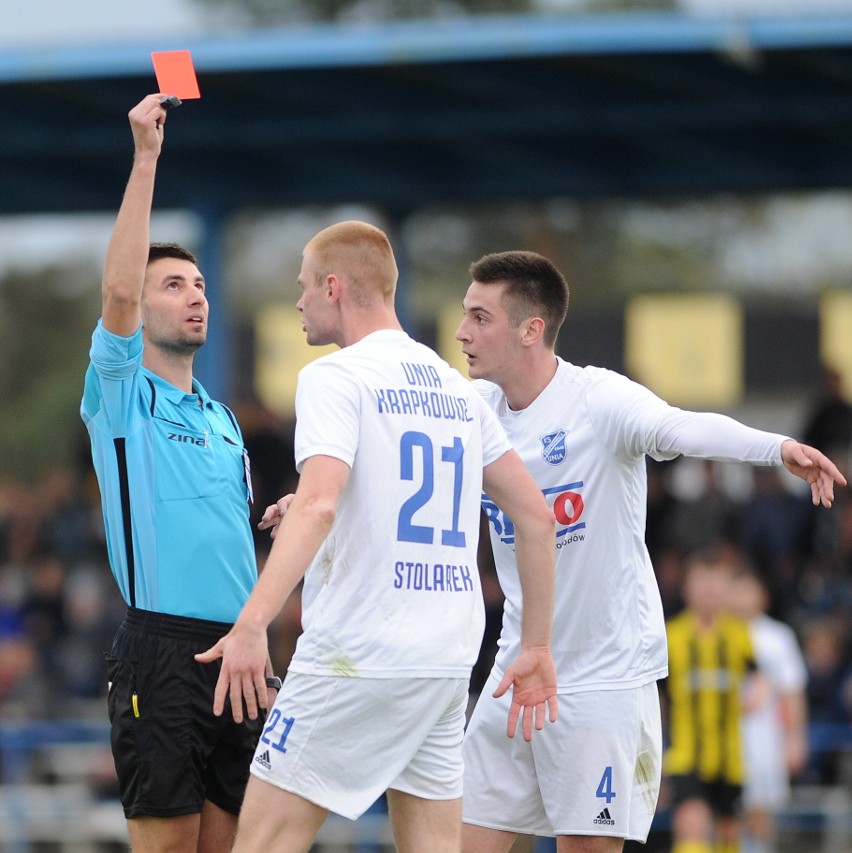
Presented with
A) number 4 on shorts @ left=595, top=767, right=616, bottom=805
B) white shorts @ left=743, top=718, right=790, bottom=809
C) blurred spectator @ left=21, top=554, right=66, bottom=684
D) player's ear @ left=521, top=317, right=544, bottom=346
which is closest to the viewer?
number 4 on shorts @ left=595, top=767, right=616, bottom=805

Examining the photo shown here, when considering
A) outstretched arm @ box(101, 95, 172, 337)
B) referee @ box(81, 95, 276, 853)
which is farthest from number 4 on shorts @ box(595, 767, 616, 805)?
outstretched arm @ box(101, 95, 172, 337)

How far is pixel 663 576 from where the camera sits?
12.4 meters

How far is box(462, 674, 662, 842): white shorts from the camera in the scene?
18.7 feet

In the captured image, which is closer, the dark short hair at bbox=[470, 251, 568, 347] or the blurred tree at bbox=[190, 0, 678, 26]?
the dark short hair at bbox=[470, 251, 568, 347]

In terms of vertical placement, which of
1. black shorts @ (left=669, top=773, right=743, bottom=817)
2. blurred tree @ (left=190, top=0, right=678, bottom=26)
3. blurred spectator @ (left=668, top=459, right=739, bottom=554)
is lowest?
black shorts @ (left=669, top=773, right=743, bottom=817)

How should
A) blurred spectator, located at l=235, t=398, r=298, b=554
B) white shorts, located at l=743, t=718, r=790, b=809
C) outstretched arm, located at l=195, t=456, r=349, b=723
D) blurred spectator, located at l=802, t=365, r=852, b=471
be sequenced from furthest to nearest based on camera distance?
blurred spectator, located at l=235, t=398, r=298, b=554
blurred spectator, located at l=802, t=365, r=852, b=471
white shorts, located at l=743, t=718, r=790, b=809
outstretched arm, located at l=195, t=456, r=349, b=723

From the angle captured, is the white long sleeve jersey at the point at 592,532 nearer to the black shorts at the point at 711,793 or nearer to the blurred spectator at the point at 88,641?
the black shorts at the point at 711,793

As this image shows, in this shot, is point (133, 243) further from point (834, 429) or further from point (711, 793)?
point (834, 429)

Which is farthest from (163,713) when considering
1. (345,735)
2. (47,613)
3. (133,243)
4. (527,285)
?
(47,613)

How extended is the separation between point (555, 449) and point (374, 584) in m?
1.10

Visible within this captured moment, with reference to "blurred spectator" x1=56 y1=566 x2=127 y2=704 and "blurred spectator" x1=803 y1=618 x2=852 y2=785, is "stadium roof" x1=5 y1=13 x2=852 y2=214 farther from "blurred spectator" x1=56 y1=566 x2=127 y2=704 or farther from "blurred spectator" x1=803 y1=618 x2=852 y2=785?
"blurred spectator" x1=803 y1=618 x2=852 y2=785

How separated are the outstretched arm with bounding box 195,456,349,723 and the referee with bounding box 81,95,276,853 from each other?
805 millimetres

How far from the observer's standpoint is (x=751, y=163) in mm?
14445

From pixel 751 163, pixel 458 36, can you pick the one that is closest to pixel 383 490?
pixel 458 36
